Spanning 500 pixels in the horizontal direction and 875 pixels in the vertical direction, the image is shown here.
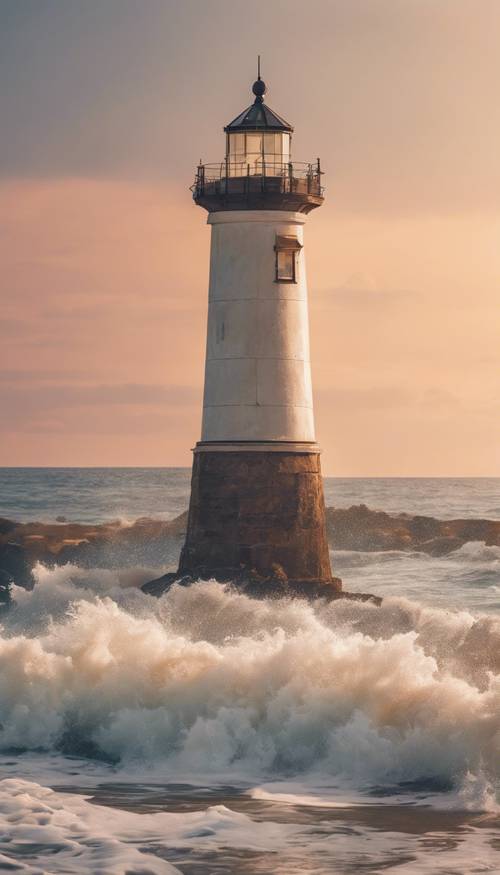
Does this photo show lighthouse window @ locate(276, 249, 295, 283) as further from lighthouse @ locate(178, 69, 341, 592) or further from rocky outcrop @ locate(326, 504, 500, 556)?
rocky outcrop @ locate(326, 504, 500, 556)

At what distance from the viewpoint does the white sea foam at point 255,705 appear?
15.7 meters

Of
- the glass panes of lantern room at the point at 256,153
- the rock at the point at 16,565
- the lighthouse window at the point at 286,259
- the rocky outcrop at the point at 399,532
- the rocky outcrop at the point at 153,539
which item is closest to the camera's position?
the lighthouse window at the point at 286,259

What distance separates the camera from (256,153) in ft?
79.0

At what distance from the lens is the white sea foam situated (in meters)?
15.7

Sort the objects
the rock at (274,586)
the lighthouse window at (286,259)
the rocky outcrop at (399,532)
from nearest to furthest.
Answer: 1. the rock at (274,586)
2. the lighthouse window at (286,259)
3. the rocky outcrop at (399,532)

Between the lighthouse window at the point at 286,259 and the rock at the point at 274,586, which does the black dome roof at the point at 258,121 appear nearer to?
the lighthouse window at the point at 286,259

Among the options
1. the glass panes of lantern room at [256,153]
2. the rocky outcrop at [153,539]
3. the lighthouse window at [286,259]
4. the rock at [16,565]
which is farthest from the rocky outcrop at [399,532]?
the glass panes of lantern room at [256,153]

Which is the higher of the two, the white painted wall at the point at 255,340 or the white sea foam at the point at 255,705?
the white painted wall at the point at 255,340

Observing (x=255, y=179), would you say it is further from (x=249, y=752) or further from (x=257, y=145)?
(x=249, y=752)

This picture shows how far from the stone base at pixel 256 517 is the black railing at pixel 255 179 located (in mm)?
3442

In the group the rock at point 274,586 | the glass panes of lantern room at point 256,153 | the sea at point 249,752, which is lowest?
the sea at point 249,752

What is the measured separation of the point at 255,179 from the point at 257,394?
2842 mm

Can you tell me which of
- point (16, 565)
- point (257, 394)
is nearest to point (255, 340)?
point (257, 394)

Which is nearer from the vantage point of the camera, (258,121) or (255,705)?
(255,705)
